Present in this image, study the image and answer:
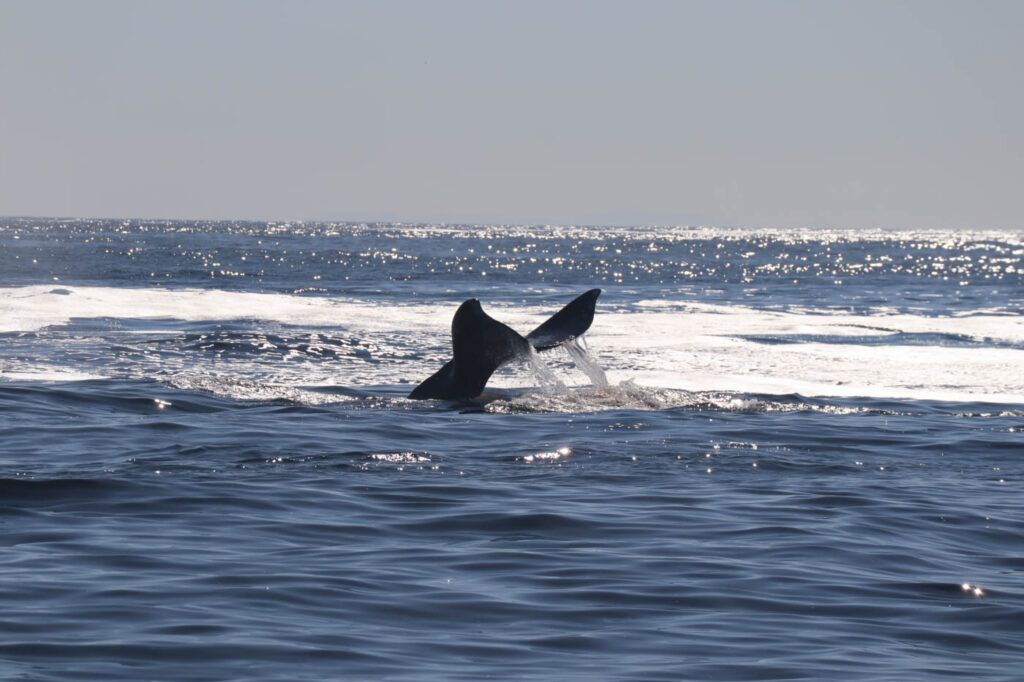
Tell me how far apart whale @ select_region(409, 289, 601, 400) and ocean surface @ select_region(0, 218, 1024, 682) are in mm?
379

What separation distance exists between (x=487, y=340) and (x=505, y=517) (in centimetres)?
475

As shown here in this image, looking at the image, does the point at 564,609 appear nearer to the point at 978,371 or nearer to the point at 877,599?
the point at 877,599

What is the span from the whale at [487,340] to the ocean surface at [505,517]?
1.24 ft

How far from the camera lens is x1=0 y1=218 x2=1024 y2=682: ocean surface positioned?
5.35 meters

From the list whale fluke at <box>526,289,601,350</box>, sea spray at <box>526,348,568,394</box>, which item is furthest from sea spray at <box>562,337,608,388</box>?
whale fluke at <box>526,289,601,350</box>

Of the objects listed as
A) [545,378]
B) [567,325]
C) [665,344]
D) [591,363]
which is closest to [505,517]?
[567,325]

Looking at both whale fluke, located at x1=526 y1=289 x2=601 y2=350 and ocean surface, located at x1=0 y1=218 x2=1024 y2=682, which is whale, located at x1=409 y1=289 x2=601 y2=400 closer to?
whale fluke, located at x1=526 y1=289 x2=601 y2=350

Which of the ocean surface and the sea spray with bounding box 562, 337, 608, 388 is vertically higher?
the sea spray with bounding box 562, 337, 608, 388

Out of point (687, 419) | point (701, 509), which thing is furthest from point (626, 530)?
point (687, 419)

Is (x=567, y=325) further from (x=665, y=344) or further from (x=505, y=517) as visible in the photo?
(x=665, y=344)

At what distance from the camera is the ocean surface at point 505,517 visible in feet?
17.5

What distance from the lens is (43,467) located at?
9.25 metres

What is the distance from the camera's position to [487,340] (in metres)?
12.6

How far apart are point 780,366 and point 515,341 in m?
7.88
